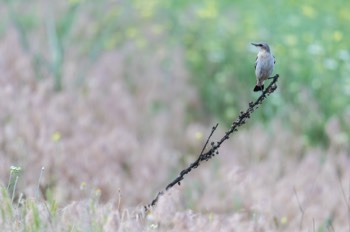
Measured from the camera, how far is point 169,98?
1009 centimetres

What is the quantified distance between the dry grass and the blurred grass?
0.23 meters

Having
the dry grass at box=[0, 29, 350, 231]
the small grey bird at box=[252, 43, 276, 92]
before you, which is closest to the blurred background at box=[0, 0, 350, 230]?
the dry grass at box=[0, 29, 350, 231]

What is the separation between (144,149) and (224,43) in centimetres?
266

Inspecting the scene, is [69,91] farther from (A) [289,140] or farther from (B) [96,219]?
(B) [96,219]

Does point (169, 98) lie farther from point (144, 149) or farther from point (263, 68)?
point (263, 68)

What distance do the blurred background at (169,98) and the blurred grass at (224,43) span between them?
19mm

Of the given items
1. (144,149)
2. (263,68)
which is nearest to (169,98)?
(144,149)

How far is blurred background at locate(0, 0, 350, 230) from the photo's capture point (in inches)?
309

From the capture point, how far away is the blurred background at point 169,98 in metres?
7.84

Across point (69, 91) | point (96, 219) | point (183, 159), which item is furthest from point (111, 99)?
point (96, 219)

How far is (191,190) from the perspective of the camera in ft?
25.8

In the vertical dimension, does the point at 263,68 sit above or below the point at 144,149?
below

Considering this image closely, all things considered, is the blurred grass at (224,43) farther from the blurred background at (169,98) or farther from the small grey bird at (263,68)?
the small grey bird at (263,68)

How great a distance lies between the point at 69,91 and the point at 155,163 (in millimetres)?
1315
